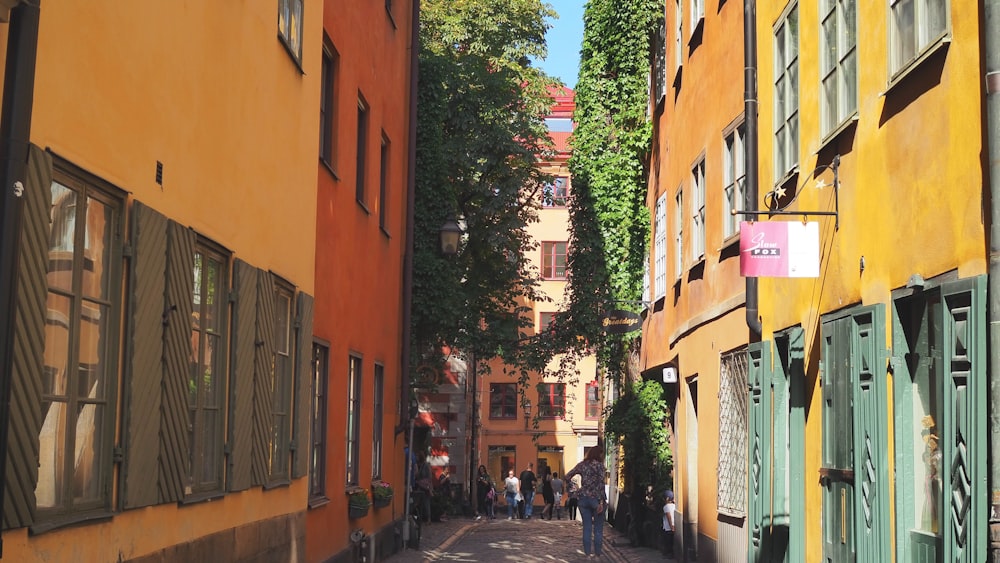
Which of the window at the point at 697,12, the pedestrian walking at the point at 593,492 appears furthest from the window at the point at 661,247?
the pedestrian walking at the point at 593,492

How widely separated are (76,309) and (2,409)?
1.05 metres

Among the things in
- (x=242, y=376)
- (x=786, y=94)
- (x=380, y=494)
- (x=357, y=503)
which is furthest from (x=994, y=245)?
(x=380, y=494)

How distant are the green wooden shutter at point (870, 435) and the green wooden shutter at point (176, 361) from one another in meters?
4.45

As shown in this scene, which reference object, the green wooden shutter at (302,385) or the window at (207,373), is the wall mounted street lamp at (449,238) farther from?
the window at (207,373)

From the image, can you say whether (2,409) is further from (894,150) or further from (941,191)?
(894,150)

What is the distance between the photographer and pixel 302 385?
1264cm

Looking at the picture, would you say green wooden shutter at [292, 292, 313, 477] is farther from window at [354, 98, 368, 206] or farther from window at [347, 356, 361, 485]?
window at [354, 98, 368, 206]

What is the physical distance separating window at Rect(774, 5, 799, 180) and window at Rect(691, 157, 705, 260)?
4.41 meters

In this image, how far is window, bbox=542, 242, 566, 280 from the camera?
194 ft

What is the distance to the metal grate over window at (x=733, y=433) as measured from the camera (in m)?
14.7

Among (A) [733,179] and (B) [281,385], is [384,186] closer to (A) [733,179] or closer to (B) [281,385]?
(A) [733,179]

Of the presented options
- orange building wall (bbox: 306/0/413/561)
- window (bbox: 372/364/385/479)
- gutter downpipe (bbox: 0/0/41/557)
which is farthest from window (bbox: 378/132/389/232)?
gutter downpipe (bbox: 0/0/41/557)

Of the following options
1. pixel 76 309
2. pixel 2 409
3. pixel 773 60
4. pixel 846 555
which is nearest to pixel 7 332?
pixel 2 409

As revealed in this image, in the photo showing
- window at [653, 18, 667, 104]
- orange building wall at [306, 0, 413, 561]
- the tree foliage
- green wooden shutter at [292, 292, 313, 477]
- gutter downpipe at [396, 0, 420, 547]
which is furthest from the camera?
the tree foliage
